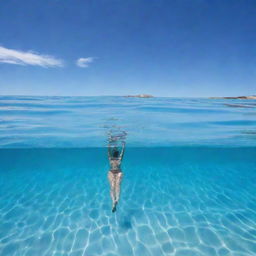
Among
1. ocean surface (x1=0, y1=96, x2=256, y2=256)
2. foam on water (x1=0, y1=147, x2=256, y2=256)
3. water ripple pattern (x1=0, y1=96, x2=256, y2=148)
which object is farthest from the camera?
water ripple pattern (x1=0, y1=96, x2=256, y2=148)

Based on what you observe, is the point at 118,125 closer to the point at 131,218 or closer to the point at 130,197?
the point at 130,197

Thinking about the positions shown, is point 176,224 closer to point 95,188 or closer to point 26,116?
point 95,188

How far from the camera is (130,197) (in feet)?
32.8

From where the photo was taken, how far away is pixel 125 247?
6344 millimetres

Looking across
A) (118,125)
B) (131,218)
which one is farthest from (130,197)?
(118,125)

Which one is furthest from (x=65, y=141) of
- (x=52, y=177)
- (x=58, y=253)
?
(x=58, y=253)

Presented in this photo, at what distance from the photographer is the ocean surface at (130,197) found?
6.49 meters

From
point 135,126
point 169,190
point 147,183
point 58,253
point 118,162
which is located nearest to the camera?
point 118,162

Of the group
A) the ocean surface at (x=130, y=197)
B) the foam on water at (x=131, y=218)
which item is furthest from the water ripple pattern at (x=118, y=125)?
the foam on water at (x=131, y=218)

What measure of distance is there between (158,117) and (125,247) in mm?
11212

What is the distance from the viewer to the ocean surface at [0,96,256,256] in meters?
6.49

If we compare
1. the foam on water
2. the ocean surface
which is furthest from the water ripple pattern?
the foam on water

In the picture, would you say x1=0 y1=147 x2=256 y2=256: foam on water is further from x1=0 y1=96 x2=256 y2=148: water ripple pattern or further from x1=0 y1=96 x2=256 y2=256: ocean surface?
x1=0 y1=96 x2=256 y2=148: water ripple pattern

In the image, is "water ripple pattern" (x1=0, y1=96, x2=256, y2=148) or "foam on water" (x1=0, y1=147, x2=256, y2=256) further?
"water ripple pattern" (x1=0, y1=96, x2=256, y2=148)
